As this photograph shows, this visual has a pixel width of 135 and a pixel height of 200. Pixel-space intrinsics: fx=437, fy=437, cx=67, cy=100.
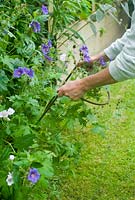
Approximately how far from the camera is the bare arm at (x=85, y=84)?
1756 mm

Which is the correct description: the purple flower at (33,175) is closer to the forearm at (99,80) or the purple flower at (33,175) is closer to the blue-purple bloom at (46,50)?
the forearm at (99,80)

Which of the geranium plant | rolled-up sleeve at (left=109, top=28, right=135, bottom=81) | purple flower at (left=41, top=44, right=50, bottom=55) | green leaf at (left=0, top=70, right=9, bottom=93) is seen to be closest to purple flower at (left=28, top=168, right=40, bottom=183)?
the geranium plant

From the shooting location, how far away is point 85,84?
1.79 m

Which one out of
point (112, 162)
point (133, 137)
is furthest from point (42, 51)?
point (133, 137)

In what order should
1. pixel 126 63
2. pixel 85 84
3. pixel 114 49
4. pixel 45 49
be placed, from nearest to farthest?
1. pixel 126 63
2. pixel 85 84
3. pixel 45 49
4. pixel 114 49

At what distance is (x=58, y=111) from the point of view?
1975mm

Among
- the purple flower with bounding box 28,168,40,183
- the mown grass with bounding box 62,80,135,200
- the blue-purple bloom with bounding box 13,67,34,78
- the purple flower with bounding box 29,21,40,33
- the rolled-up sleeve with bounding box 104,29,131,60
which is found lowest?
the mown grass with bounding box 62,80,135,200

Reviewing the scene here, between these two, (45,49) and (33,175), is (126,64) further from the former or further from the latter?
(33,175)

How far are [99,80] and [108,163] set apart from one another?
3.27 feet

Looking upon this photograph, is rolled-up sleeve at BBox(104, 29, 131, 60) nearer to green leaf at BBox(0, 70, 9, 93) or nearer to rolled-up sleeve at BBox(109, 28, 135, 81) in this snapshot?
rolled-up sleeve at BBox(109, 28, 135, 81)

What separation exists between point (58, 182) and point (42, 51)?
2.60 ft

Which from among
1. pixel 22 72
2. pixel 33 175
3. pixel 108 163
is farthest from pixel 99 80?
pixel 108 163

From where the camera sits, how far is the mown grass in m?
2.37

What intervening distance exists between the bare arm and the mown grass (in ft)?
1.61
